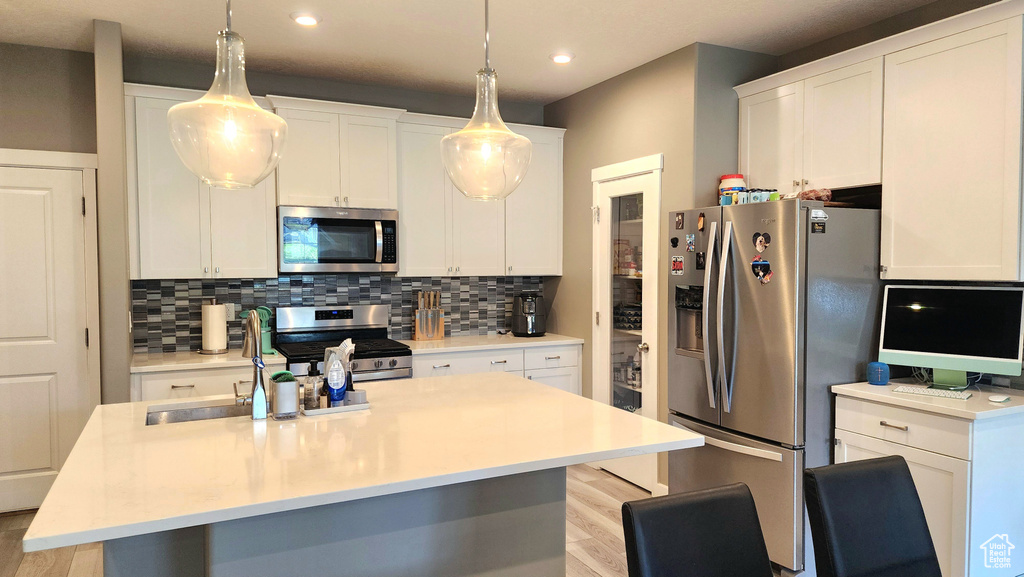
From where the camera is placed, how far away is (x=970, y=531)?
2.40 m

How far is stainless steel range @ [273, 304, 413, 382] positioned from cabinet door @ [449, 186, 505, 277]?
657 millimetres

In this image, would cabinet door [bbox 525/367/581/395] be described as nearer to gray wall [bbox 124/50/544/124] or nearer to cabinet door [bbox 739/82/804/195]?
cabinet door [bbox 739/82/804/195]

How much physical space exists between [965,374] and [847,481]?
162cm

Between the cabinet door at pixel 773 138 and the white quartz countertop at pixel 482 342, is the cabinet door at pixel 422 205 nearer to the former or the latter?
the white quartz countertop at pixel 482 342

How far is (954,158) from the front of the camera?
8.70 ft

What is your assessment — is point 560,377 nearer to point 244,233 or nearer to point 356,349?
point 356,349

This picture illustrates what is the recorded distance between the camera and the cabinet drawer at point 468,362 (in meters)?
4.17

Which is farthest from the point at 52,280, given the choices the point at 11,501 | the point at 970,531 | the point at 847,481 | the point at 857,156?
the point at 970,531

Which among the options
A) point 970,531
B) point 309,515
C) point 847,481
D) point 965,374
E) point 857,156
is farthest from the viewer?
point 857,156

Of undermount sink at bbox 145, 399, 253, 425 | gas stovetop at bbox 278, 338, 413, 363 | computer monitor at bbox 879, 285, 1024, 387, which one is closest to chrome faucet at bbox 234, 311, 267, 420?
undermount sink at bbox 145, 399, 253, 425

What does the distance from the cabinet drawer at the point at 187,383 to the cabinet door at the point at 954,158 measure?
3.44 m

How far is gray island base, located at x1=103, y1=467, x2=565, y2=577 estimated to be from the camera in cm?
166

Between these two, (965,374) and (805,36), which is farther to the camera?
(805,36)

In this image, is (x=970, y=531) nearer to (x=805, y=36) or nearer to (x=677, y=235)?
(x=677, y=235)
